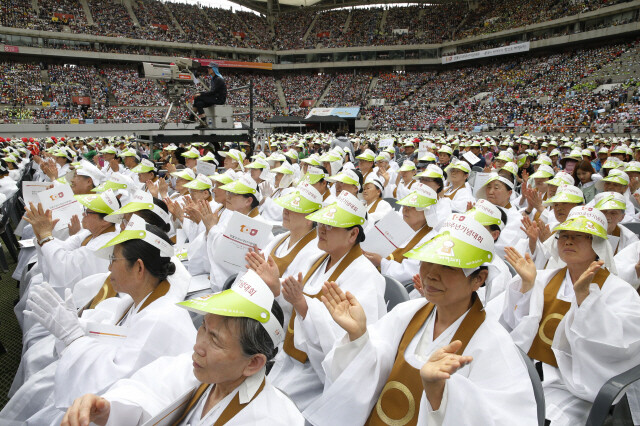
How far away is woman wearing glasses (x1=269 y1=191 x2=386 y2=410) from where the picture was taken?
2.71m

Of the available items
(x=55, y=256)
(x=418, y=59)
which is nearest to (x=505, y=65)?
(x=418, y=59)

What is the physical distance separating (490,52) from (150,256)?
48.1 m

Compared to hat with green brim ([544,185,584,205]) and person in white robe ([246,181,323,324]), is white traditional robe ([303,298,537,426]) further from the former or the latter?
hat with green brim ([544,185,584,205])

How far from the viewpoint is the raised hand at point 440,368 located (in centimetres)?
159

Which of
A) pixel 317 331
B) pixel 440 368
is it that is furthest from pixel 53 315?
pixel 440 368

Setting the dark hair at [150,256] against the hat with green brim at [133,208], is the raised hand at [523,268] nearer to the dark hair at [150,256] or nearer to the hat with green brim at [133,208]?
the dark hair at [150,256]

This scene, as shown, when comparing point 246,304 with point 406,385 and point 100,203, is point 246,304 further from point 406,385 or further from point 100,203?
point 100,203

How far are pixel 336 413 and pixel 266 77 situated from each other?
55.7 meters

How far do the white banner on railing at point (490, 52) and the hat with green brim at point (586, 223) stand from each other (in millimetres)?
44951

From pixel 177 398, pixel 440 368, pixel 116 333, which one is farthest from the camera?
pixel 116 333

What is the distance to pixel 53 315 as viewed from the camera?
8.08ft

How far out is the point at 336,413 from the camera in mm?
→ 2322

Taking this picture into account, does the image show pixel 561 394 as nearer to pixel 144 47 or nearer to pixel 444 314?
pixel 444 314

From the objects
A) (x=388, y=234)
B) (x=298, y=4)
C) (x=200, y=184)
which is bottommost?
(x=388, y=234)
